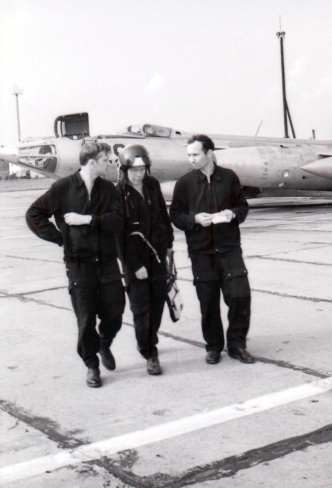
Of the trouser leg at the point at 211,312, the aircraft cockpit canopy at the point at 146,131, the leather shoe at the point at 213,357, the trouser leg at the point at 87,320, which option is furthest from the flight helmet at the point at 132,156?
the aircraft cockpit canopy at the point at 146,131

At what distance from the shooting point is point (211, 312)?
4973 millimetres

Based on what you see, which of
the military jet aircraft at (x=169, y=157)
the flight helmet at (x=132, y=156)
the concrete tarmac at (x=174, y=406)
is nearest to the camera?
the concrete tarmac at (x=174, y=406)

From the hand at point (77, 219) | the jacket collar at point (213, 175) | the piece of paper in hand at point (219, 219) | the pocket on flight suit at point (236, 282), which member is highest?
the jacket collar at point (213, 175)

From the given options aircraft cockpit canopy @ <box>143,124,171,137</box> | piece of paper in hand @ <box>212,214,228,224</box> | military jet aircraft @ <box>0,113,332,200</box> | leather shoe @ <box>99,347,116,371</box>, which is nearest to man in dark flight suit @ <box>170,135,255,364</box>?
piece of paper in hand @ <box>212,214,228,224</box>

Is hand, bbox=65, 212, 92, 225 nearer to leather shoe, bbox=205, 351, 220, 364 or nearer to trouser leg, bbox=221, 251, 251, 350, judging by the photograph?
trouser leg, bbox=221, 251, 251, 350

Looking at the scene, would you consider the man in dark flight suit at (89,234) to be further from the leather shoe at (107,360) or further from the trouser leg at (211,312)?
Result: the trouser leg at (211,312)

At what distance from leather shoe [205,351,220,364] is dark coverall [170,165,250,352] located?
34 millimetres

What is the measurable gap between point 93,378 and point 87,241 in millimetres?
977

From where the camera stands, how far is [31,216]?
4527 millimetres

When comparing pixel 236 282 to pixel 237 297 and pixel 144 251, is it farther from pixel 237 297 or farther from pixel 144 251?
pixel 144 251

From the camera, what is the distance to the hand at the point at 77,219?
436 centimetres

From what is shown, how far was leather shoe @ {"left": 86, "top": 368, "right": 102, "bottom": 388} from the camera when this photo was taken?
14.8 ft

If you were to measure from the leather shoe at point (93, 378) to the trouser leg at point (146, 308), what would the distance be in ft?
1.39

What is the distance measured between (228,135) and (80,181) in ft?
54.4
